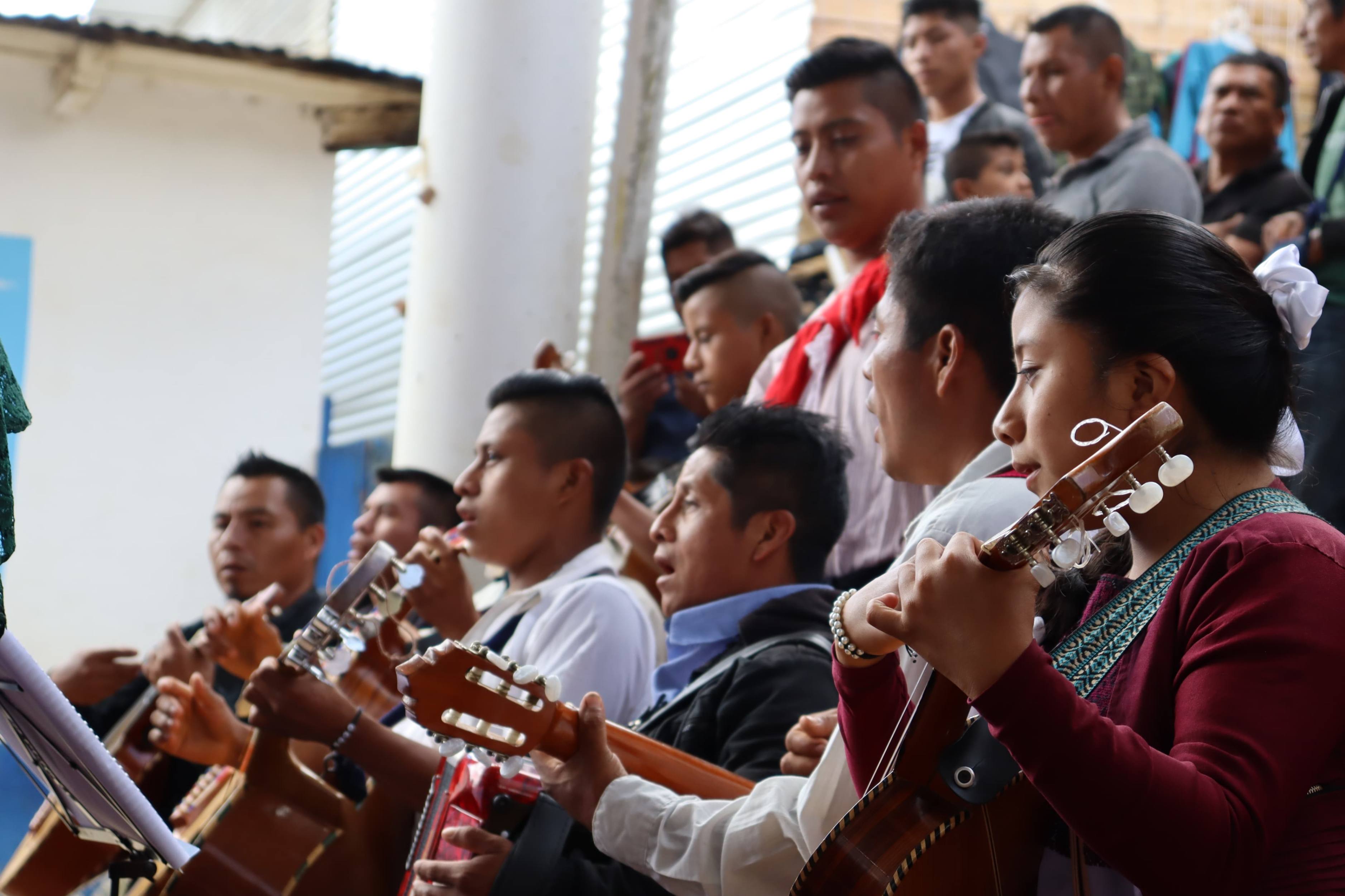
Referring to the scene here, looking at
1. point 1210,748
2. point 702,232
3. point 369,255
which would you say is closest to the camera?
point 1210,748

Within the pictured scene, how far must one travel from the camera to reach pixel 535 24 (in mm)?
4977

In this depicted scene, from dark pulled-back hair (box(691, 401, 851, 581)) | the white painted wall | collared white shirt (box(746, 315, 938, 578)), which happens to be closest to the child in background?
collared white shirt (box(746, 315, 938, 578))

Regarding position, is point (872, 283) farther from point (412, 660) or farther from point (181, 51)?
point (181, 51)

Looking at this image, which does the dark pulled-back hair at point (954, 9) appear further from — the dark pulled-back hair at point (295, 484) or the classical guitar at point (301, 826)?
the classical guitar at point (301, 826)

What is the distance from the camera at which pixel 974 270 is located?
2.15m

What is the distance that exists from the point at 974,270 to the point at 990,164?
2.41m

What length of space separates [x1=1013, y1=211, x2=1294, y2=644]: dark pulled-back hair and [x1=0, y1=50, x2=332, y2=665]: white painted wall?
229 inches

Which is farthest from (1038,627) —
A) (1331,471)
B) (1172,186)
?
(1172,186)

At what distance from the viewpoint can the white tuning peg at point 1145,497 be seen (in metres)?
1.27

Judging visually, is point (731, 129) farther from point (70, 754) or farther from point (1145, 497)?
point (1145, 497)

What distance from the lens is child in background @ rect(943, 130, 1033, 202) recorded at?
14.3ft

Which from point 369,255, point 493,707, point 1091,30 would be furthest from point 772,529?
point 369,255

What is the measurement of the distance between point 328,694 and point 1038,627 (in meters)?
1.49

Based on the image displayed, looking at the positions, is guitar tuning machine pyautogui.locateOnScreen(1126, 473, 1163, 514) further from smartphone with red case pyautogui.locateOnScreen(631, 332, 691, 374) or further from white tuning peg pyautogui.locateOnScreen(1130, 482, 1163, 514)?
smartphone with red case pyautogui.locateOnScreen(631, 332, 691, 374)
